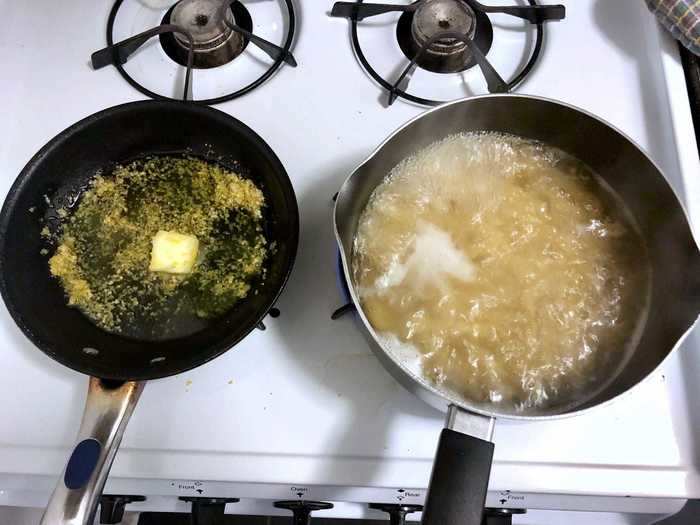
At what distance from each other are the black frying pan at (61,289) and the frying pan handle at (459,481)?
0.23m

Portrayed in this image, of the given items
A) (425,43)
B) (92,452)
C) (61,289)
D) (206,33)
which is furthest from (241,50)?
(92,452)

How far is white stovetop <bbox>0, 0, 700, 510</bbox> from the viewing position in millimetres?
577

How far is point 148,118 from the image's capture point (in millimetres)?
673

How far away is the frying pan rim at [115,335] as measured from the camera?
0.55 meters

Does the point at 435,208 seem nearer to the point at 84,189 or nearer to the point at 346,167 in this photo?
the point at 346,167

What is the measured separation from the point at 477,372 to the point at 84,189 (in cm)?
52

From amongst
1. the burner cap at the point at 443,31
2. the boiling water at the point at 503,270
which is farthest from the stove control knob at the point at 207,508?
the burner cap at the point at 443,31

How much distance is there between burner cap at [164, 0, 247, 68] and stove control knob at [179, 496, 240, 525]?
0.54 metres

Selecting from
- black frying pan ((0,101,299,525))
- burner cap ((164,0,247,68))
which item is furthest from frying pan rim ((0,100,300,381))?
burner cap ((164,0,247,68))

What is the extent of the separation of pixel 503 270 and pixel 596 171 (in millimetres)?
172

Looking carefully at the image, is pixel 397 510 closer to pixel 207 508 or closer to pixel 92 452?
pixel 207 508

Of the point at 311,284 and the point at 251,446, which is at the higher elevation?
the point at 311,284

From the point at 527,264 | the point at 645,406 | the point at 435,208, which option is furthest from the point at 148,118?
the point at 645,406

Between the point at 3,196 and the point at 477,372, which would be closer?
the point at 477,372
